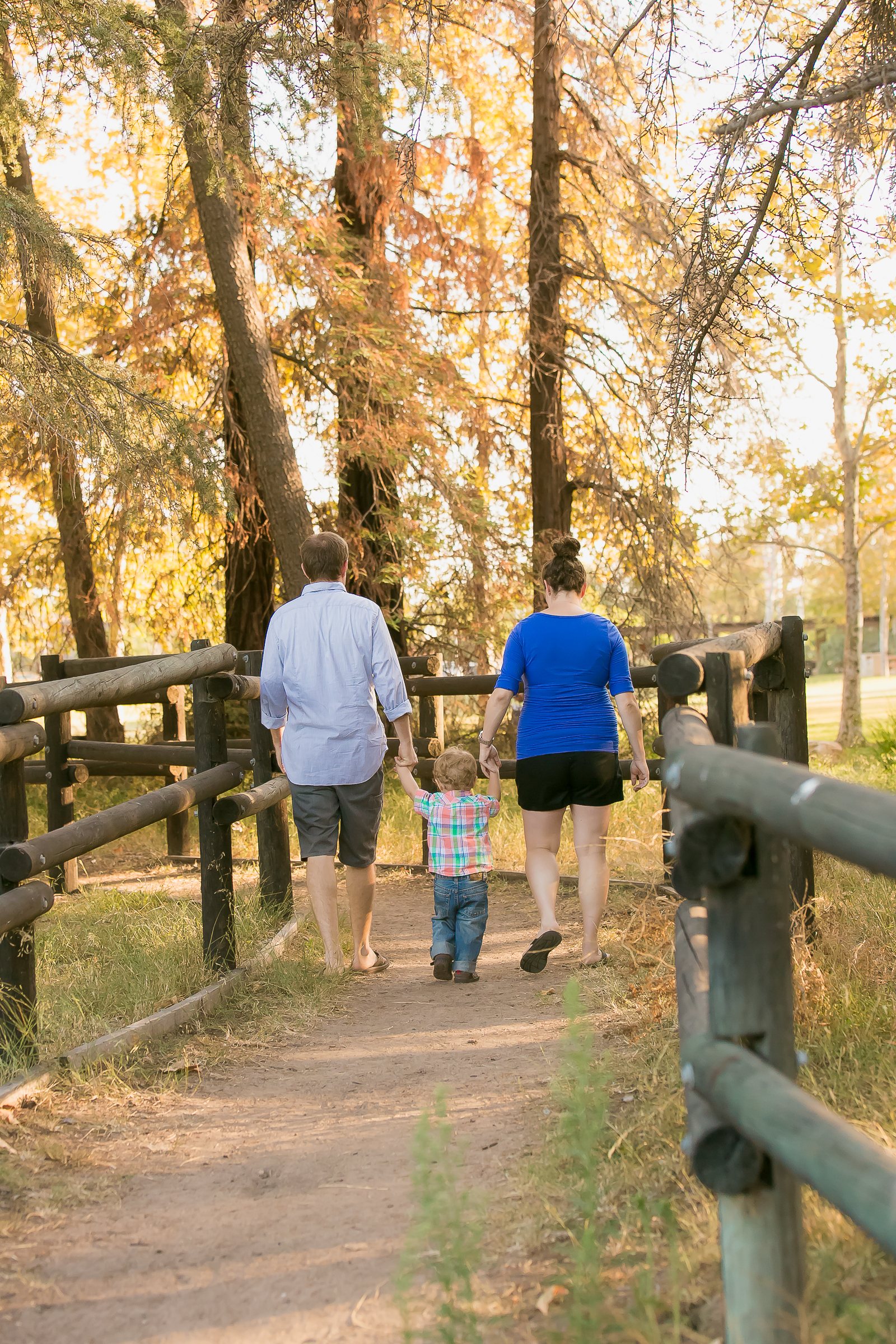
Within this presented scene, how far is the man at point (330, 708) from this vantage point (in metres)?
5.08

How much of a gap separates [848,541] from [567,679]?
13.4 m

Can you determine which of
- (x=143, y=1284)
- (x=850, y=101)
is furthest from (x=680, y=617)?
(x=143, y=1284)

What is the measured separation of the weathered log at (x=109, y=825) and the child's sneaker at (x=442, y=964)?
1.30 metres

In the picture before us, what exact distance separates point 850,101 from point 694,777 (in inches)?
206

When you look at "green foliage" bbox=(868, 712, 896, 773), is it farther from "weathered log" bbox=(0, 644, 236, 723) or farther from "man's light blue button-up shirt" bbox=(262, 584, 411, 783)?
"weathered log" bbox=(0, 644, 236, 723)

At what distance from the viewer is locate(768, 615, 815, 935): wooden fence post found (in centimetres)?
455

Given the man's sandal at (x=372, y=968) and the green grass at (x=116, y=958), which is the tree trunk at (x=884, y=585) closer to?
the green grass at (x=116, y=958)

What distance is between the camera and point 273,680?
516cm

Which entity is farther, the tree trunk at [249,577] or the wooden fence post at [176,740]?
the tree trunk at [249,577]

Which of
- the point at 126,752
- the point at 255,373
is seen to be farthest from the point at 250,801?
the point at 255,373

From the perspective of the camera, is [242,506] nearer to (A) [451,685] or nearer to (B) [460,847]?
(A) [451,685]

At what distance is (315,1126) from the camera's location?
11.9 ft

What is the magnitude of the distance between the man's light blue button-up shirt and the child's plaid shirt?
390mm

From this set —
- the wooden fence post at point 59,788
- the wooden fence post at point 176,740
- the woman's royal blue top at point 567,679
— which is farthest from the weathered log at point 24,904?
the wooden fence post at point 176,740
